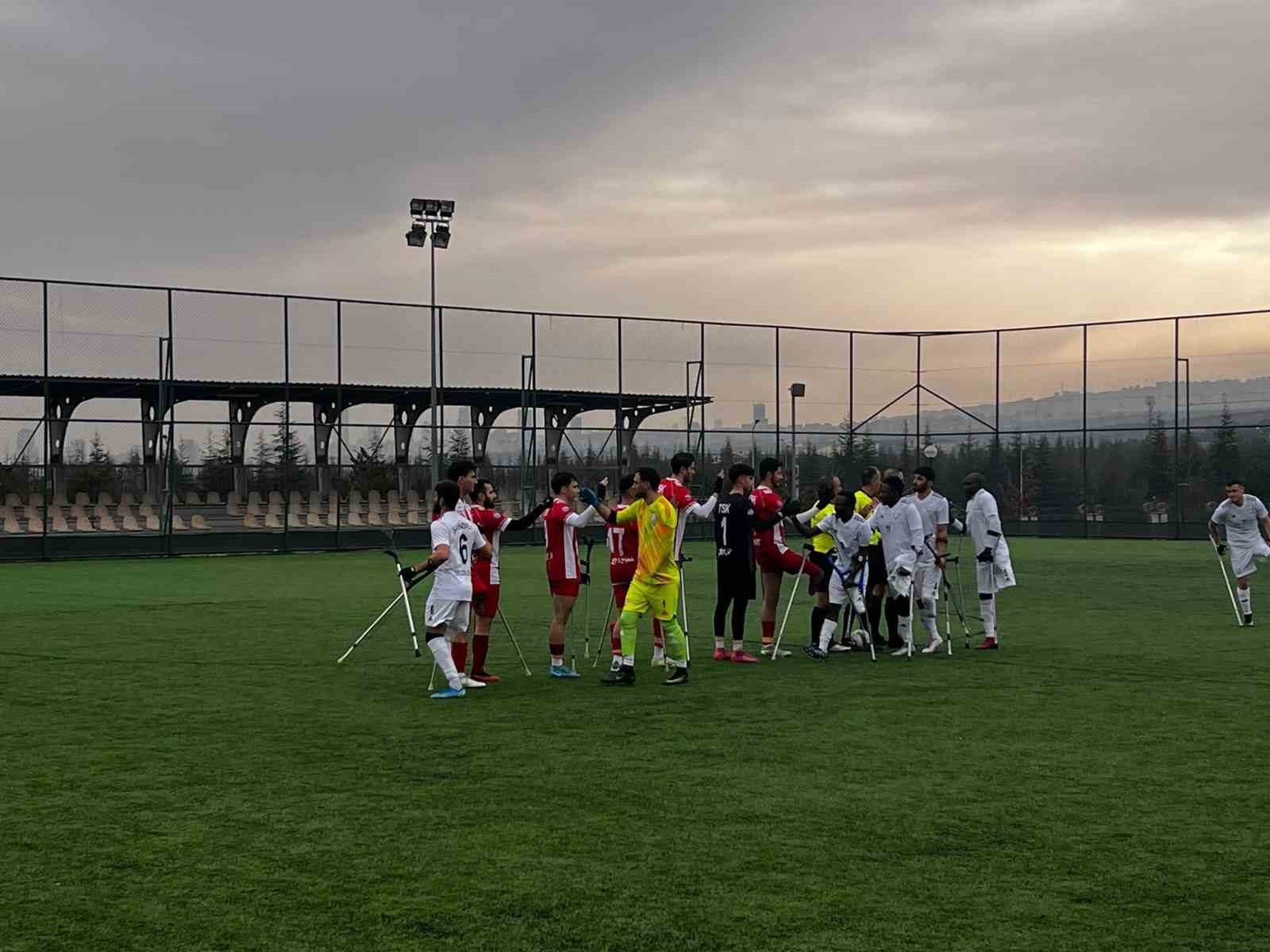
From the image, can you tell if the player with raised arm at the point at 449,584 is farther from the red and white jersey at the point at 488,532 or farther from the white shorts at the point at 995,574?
the white shorts at the point at 995,574

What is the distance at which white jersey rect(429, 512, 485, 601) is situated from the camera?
36.9 ft

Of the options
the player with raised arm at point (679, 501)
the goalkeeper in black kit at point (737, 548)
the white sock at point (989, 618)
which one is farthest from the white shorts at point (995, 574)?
the player with raised arm at point (679, 501)

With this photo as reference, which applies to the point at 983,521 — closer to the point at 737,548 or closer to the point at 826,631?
the point at 826,631

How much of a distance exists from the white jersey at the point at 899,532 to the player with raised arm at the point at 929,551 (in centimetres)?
16

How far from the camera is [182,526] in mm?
38656

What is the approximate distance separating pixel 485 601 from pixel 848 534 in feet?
14.4

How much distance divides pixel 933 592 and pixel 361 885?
9941 mm

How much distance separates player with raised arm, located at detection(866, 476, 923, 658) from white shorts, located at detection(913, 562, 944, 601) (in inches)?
6.9

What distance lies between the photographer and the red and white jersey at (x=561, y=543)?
1250 cm

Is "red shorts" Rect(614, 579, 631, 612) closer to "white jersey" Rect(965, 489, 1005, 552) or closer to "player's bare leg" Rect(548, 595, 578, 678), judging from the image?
"player's bare leg" Rect(548, 595, 578, 678)

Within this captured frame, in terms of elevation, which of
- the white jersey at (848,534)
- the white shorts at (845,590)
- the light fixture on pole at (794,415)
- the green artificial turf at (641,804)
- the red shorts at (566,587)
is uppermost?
the light fixture on pole at (794,415)

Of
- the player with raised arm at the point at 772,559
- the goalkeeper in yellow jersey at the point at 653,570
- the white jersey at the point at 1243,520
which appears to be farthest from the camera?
the white jersey at the point at 1243,520

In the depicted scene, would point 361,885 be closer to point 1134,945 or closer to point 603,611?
point 1134,945

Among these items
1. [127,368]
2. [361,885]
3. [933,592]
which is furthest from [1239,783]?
[127,368]
